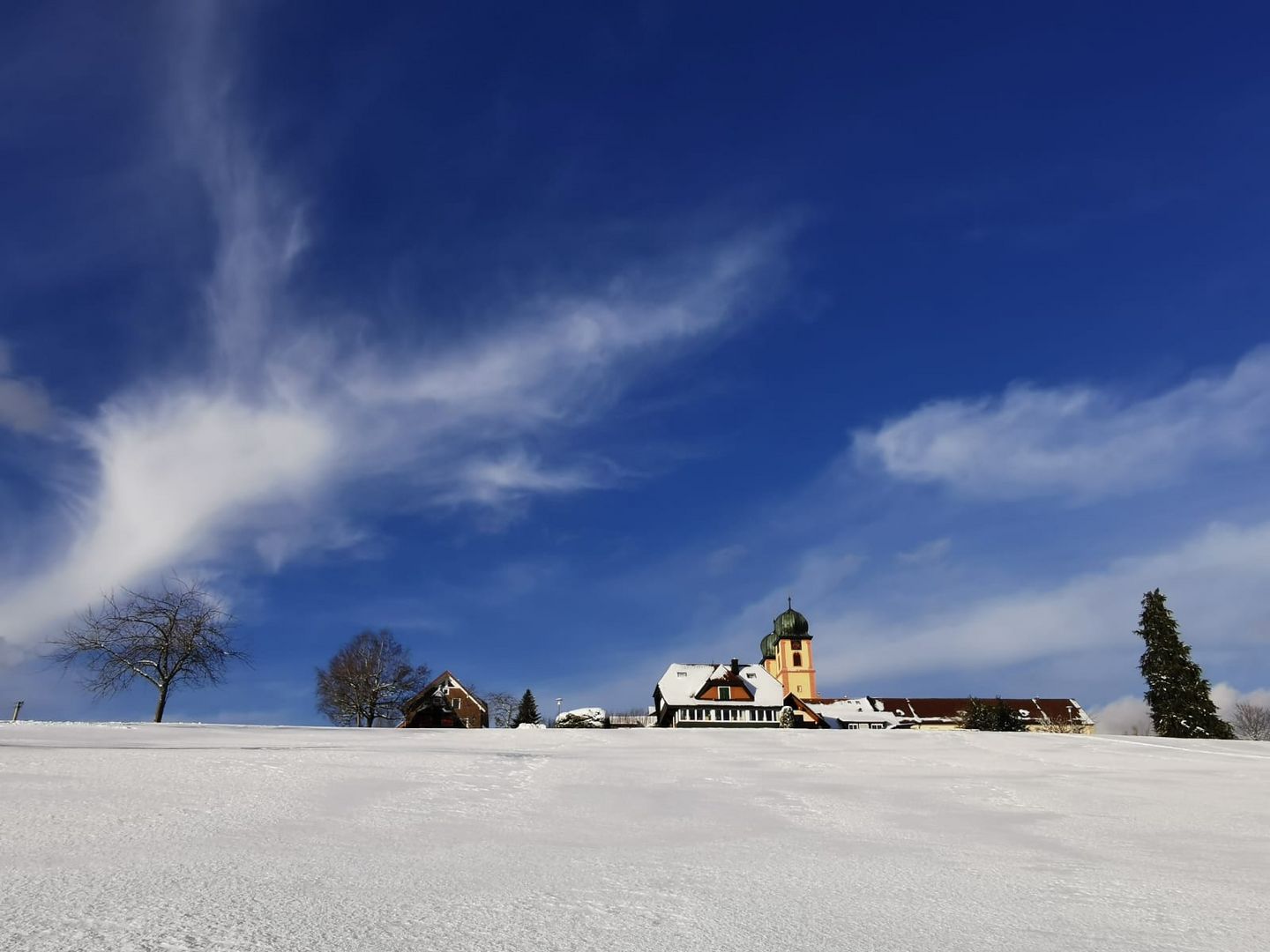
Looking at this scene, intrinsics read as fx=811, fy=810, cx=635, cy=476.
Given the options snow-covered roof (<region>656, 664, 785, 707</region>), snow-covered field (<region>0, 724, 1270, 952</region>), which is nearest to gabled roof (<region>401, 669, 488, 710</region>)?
snow-covered roof (<region>656, 664, 785, 707</region>)

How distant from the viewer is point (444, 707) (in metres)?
75.2

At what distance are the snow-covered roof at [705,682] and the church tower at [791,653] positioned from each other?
2779 cm

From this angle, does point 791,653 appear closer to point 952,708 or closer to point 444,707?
point 952,708

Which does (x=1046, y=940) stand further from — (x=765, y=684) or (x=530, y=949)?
(x=765, y=684)

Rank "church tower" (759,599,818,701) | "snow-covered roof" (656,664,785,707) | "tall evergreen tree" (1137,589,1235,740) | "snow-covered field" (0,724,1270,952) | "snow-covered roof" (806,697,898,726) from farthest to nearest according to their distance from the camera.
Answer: "church tower" (759,599,818,701) < "snow-covered roof" (806,697,898,726) < "snow-covered roof" (656,664,785,707) < "tall evergreen tree" (1137,589,1235,740) < "snow-covered field" (0,724,1270,952)

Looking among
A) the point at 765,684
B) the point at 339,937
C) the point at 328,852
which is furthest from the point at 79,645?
the point at 765,684

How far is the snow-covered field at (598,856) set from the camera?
14.2 ft

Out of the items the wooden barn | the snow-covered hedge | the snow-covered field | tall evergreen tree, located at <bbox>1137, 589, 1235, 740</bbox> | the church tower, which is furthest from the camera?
the church tower

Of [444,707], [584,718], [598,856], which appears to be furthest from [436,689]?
[598,856]

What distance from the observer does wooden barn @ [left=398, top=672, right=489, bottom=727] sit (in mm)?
74125

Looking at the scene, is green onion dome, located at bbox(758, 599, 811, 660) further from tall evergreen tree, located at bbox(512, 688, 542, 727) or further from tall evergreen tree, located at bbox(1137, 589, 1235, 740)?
tall evergreen tree, located at bbox(1137, 589, 1235, 740)

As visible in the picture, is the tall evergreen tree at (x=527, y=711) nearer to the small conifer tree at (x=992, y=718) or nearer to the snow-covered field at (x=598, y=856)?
the small conifer tree at (x=992, y=718)

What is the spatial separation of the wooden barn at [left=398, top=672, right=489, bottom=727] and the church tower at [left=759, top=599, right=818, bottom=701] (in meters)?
54.4

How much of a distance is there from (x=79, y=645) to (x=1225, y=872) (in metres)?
38.8
